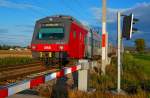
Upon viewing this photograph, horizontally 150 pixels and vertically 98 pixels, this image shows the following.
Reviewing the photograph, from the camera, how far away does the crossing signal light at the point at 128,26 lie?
36.4ft

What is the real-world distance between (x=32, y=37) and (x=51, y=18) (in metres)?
1.76

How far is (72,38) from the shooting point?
72.7 ft

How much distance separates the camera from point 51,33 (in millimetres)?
22172

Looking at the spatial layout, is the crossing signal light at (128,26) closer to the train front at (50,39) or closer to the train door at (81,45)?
the train front at (50,39)

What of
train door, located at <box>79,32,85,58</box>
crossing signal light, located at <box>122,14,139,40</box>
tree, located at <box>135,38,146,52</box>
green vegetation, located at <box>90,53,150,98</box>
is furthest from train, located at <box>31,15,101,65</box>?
tree, located at <box>135,38,146,52</box>

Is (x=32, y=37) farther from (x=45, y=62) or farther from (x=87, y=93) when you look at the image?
(x=87, y=93)

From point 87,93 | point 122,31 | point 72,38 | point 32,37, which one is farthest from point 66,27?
point 87,93

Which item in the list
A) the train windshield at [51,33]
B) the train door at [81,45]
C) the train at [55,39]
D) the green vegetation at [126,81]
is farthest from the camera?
the train door at [81,45]

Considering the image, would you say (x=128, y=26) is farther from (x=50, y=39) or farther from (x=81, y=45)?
(x=81, y=45)

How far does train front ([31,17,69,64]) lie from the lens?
2147 cm

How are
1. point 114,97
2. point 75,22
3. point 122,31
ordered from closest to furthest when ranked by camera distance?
point 114,97 < point 122,31 < point 75,22

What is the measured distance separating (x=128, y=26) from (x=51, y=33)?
449 inches

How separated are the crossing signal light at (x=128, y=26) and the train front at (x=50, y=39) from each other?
9.97 meters

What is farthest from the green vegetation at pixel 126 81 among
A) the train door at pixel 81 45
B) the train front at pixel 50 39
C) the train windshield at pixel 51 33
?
the train windshield at pixel 51 33
